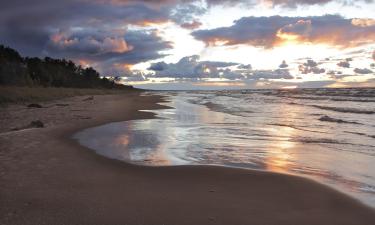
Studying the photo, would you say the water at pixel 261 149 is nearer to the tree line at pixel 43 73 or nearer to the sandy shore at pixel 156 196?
the sandy shore at pixel 156 196

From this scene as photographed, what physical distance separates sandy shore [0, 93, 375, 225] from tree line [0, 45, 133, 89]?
4472 cm

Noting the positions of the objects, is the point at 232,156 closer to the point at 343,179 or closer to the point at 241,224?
the point at 343,179

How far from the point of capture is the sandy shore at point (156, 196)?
502cm

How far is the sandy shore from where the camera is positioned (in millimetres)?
5016

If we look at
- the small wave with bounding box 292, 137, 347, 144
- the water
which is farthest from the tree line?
the small wave with bounding box 292, 137, 347, 144

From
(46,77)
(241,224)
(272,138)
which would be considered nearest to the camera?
(241,224)

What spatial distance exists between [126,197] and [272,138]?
8344 millimetres

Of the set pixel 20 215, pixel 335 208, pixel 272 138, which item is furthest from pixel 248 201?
pixel 272 138

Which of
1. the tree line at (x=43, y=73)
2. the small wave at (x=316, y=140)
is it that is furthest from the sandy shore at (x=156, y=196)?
the tree line at (x=43, y=73)

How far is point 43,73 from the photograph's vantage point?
7181 centimetres

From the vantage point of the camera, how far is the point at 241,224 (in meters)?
4.85

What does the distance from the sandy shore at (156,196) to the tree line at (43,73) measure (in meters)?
44.7

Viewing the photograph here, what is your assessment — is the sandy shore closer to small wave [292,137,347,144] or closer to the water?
the water

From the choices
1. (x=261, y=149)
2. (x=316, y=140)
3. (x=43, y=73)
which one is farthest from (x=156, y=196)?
(x=43, y=73)
